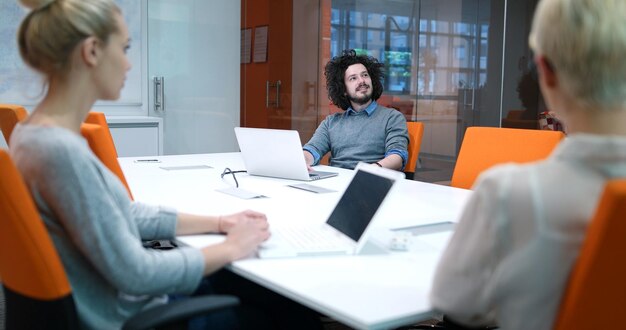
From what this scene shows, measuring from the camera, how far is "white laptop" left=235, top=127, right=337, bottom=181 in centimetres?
275

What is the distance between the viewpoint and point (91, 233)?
1270 mm

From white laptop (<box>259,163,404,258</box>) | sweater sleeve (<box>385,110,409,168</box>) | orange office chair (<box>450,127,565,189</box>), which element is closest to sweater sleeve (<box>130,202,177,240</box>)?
white laptop (<box>259,163,404,258</box>)

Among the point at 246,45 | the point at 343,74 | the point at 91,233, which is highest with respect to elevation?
the point at 246,45

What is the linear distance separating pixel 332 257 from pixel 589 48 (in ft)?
2.77

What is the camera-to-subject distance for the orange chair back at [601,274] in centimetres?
89

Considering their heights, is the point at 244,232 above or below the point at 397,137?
below

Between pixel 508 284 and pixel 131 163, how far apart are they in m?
2.78

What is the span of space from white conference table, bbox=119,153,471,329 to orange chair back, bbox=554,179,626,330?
0.31m

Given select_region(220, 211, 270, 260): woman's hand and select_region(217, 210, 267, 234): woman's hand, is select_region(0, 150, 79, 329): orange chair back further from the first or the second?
select_region(217, 210, 267, 234): woman's hand

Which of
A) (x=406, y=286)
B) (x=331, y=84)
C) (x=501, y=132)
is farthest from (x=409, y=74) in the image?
(x=406, y=286)

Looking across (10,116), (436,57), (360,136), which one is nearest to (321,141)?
(360,136)

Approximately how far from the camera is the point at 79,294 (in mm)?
1336

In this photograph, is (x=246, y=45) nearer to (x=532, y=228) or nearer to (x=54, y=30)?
(x=54, y=30)

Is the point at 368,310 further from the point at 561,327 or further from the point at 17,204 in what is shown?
the point at 17,204
